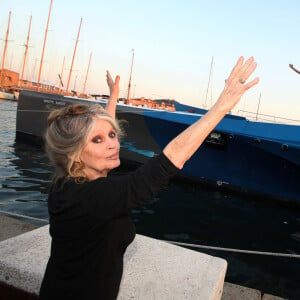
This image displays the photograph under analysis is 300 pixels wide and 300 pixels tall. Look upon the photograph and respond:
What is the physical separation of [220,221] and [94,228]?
6746mm

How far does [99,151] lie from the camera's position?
1.54m

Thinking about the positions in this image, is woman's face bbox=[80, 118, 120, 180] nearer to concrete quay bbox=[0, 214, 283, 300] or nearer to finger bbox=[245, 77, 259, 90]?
finger bbox=[245, 77, 259, 90]

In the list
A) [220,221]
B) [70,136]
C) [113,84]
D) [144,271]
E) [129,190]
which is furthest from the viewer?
[220,221]

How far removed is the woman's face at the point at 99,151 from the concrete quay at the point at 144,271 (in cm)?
110

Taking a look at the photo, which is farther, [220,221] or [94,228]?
[220,221]

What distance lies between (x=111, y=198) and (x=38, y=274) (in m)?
1.38

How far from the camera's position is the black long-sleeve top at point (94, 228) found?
1.33m

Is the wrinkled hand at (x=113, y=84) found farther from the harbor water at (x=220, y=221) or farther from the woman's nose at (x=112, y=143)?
the harbor water at (x=220, y=221)

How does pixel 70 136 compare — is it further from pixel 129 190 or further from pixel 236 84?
pixel 236 84

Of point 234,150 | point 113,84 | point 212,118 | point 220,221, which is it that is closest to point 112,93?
point 113,84

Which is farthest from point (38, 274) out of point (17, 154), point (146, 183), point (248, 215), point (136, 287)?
point (17, 154)

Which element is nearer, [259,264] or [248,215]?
[259,264]

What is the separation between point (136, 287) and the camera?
2.34m

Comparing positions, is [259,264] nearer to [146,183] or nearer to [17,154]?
[146,183]
